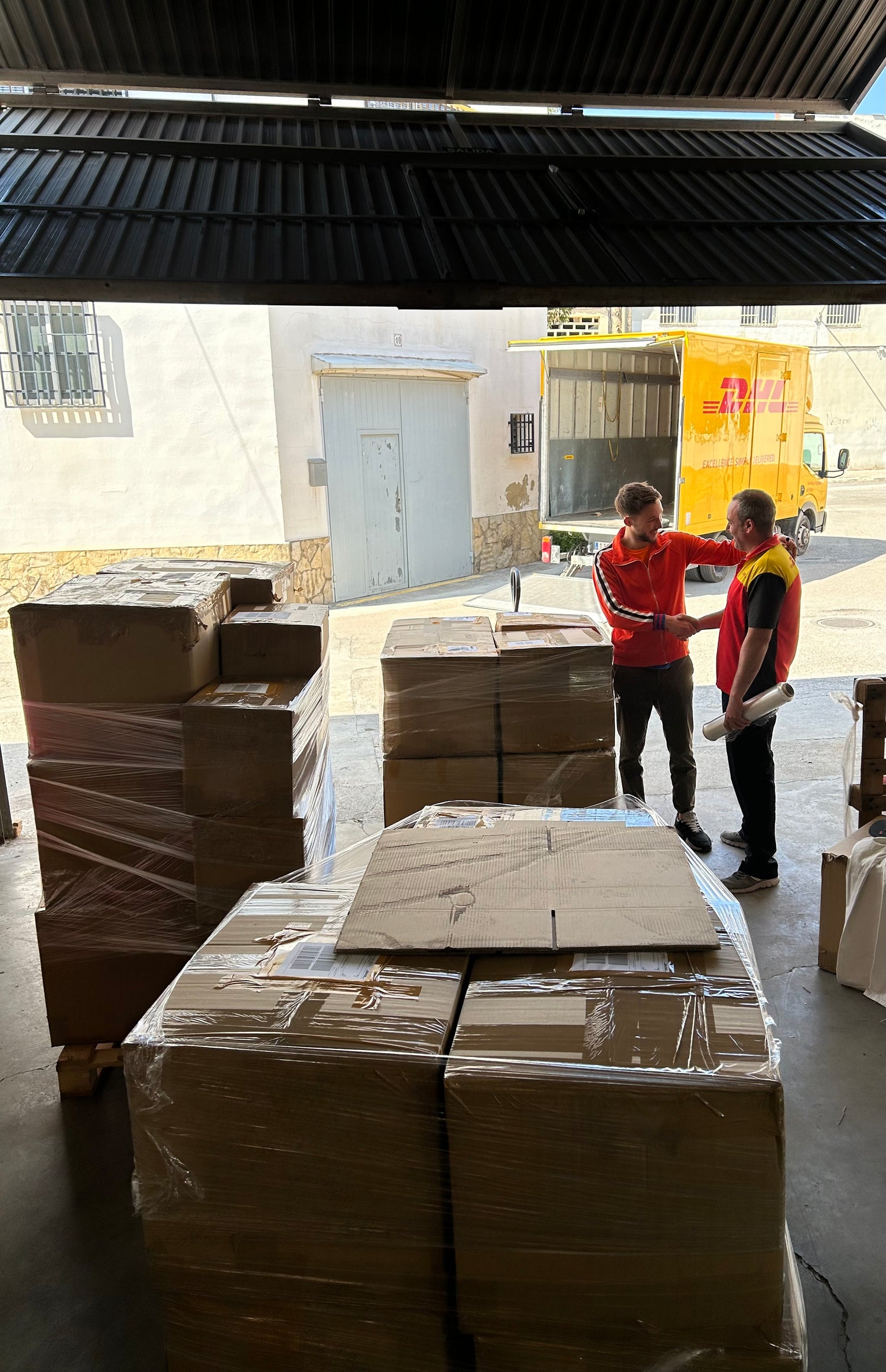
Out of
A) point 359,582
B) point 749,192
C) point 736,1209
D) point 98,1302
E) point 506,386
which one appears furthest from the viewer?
point 506,386

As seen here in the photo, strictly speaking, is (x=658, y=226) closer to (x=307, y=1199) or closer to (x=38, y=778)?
(x=38, y=778)

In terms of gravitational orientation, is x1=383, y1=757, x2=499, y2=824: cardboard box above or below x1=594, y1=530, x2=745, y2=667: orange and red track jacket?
below

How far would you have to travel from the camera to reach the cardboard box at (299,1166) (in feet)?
5.28

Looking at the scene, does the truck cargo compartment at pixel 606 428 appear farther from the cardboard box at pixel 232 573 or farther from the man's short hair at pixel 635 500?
the cardboard box at pixel 232 573

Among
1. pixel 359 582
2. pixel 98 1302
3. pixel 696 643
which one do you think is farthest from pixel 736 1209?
pixel 359 582

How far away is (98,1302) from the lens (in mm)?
2475

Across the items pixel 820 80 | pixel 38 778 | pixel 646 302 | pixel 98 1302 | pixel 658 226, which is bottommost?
pixel 98 1302

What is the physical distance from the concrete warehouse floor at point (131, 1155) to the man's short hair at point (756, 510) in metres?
1.69

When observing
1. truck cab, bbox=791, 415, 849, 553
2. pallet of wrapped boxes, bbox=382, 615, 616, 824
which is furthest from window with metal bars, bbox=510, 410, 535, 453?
pallet of wrapped boxes, bbox=382, 615, 616, 824

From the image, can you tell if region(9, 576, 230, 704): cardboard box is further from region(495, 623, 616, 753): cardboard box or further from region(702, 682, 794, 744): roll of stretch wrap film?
region(702, 682, 794, 744): roll of stretch wrap film

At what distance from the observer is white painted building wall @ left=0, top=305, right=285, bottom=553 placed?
36.3ft

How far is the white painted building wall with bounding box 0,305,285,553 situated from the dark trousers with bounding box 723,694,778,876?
8133mm

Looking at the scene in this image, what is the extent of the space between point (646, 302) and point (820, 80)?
1401 millimetres

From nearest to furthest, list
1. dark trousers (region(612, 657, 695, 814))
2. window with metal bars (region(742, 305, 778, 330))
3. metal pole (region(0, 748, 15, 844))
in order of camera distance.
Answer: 1. dark trousers (region(612, 657, 695, 814))
2. metal pole (region(0, 748, 15, 844))
3. window with metal bars (region(742, 305, 778, 330))
